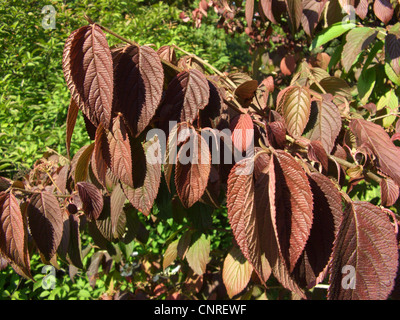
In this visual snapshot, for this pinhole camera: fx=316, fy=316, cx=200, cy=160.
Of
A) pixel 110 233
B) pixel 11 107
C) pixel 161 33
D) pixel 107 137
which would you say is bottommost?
pixel 110 233

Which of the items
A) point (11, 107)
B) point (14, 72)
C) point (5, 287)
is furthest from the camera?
point (14, 72)

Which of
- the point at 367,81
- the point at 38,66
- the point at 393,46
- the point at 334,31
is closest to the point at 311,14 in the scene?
the point at 334,31

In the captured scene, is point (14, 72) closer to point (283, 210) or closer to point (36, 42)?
point (36, 42)

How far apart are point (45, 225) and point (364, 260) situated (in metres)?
0.63

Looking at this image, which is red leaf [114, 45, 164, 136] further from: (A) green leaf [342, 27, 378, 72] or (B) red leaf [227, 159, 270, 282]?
(A) green leaf [342, 27, 378, 72]

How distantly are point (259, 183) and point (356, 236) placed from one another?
0.16 meters

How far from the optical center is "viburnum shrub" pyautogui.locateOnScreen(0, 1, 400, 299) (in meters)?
0.45

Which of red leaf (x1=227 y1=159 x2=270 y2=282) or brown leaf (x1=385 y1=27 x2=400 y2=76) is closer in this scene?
red leaf (x1=227 y1=159 x2=270 y2=282)

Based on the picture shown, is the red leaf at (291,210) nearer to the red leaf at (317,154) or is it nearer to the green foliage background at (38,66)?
the red leaf at (317,154)

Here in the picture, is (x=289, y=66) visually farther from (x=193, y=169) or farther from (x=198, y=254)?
(x=193, y=169)

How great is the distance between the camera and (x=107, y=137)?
0.57 metres

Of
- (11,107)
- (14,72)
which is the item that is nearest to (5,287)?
(11,107)

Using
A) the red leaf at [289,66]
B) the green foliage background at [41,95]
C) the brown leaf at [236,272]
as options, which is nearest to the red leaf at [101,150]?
the brown leaf at [236,272]

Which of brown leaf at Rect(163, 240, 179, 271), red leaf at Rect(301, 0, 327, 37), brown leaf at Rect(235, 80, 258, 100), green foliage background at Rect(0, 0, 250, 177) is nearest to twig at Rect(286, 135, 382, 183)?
brown leaf at Rect(235, 80, 258, 100)
